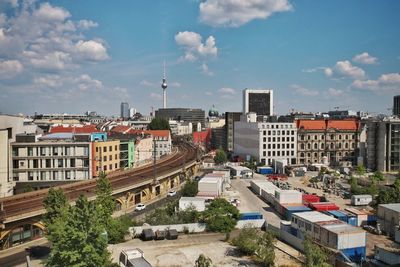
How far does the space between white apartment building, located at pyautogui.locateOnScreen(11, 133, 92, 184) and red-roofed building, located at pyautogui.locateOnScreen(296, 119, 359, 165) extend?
71056mm

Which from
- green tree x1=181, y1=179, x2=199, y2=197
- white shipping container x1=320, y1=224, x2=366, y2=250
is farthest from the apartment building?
white shipping container x1=320, y1=224, x2=366, y2=250

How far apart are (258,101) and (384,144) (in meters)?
103

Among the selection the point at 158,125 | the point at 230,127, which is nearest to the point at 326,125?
the point at 230,127

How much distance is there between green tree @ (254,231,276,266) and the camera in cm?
3612

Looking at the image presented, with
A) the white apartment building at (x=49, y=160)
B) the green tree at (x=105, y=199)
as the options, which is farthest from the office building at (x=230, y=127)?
the green tree at (x=105, y=199)

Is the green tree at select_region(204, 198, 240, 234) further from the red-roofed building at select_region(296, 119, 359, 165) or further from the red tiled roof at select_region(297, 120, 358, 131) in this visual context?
the red tiled roof at select_region(297, 120, 358, 131)

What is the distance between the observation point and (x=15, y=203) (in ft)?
167

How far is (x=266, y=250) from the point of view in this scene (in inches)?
1455

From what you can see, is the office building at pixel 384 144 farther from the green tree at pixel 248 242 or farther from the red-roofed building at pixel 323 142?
the green tree at pixel 248 242

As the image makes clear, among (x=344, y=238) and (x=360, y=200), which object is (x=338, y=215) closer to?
(x=344, y=238)

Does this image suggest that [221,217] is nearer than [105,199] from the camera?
No

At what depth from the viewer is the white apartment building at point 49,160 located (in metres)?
70.1

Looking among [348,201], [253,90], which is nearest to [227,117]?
[253,90]

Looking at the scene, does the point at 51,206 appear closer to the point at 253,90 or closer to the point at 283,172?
the point at 283,172
